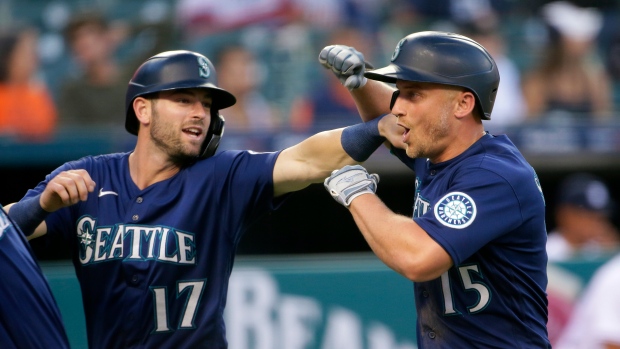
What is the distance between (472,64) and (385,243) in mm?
745

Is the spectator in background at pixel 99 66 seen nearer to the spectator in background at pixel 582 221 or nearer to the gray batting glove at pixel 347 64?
the spectator in background at pixel 582 221

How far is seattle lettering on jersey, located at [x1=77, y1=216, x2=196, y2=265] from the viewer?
145 inches

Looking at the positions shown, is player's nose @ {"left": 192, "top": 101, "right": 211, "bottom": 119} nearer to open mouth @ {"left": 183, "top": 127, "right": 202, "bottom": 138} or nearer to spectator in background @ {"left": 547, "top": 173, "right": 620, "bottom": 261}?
open mouth @ {"left": 183, "top": 127, "right": 202, "bottom": 138}

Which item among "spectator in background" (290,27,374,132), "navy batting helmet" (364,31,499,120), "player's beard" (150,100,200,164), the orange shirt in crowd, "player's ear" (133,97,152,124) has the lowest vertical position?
"spectator in background" (290,27,374,132)

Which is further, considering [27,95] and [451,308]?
[27,95]

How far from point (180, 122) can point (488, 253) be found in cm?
139

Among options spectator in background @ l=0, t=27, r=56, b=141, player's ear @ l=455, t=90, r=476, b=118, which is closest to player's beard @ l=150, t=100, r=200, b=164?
player's ear @ l=455, t=90, r=476, b=118

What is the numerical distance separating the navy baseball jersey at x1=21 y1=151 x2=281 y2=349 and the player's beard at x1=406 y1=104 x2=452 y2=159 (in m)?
0.68

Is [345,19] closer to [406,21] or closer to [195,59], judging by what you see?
[406,21]

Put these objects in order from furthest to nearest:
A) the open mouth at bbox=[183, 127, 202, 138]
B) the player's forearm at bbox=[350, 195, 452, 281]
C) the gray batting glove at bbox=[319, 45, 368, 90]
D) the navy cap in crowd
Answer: the navy cap in crowd → the open mouth at bbox=[183, 127, 202, 138] → the gray batting glove at bbox=[319, 45, 368, 90] → the player's forearm at bbox=[350, 195, 452, 281]

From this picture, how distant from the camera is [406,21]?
878 centimetres

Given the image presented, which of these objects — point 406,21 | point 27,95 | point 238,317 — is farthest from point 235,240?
point 406,21

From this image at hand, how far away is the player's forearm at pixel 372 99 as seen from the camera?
3.83 metres

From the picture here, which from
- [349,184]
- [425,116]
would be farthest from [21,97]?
[425,116]
